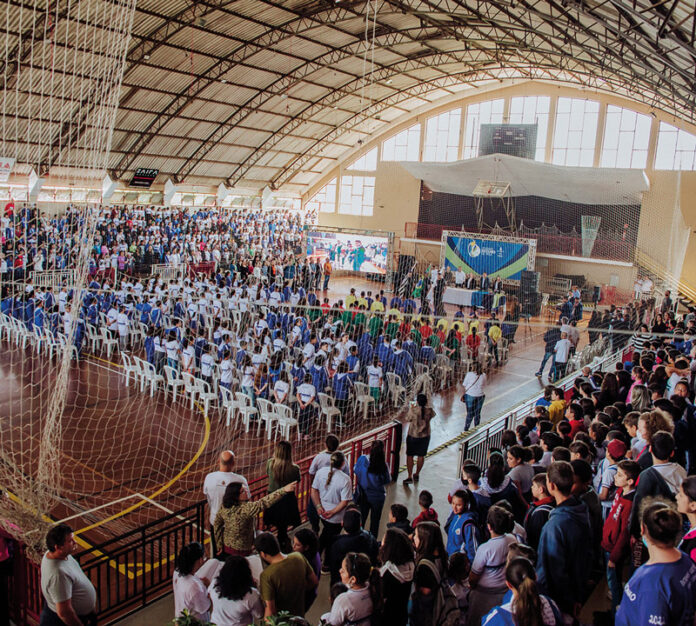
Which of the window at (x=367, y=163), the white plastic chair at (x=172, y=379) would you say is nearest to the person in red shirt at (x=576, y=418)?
the white plastic chair at (x=172, y=379)

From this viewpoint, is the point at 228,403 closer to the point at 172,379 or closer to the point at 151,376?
the point at 172,379

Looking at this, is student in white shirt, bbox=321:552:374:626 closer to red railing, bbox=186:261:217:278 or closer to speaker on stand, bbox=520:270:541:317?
speaker on stand, bbox=520:270:541:317

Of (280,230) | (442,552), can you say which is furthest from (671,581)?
(280,230)

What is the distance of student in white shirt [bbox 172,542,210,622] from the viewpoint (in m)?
3.21

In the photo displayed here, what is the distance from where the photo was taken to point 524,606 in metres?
2.33

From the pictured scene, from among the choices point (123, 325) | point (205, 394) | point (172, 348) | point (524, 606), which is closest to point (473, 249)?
point (123, 325)

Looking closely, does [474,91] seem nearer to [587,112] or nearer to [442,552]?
[587,112]

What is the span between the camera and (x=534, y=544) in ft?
11.7

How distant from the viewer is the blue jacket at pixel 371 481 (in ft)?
16.2

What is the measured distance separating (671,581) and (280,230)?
29508mm

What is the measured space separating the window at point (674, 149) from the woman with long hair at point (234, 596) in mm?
27481

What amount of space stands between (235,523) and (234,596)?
0.85 m

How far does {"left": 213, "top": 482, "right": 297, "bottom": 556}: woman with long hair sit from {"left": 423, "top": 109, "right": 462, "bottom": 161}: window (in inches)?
1218

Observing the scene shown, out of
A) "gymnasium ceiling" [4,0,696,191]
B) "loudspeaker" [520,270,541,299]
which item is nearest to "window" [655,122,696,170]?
"gymnasium ceiling" [4,0,696,191]
